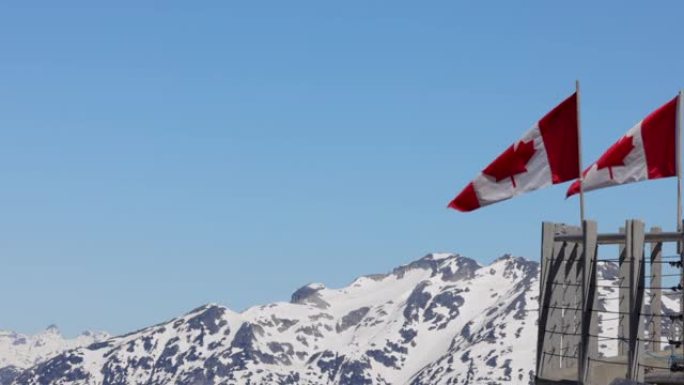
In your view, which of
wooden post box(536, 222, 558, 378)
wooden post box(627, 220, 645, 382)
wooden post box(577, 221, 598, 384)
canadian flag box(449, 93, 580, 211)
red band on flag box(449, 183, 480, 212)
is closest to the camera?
wooden post box(627, 220, 645, 382)

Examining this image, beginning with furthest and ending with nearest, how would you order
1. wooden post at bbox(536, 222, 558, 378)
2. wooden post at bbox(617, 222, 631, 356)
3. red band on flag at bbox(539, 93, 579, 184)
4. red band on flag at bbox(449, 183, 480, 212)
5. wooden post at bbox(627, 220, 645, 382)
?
red band on flag at bbox(449, 183, 480, 212), red band on flag at bbox(539, 93, 579, 184), wooden post at bbox(536, 222, 558, 378), wooden post at bbox(617, 222, 631, 356), wooden post at bbox(627, 220, 645, 382)

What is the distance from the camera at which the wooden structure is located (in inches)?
1054

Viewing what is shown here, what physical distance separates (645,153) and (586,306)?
21.1 ft

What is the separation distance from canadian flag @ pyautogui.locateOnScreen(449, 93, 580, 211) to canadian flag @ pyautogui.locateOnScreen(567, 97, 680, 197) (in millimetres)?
2030

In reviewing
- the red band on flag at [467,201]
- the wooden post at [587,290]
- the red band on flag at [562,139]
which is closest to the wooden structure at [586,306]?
the wooden post at [587,290]

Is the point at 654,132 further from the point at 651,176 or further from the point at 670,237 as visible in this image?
the point at 670,237

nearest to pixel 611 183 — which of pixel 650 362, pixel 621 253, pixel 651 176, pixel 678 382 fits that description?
pixel 651 176

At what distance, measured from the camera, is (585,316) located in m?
27.1

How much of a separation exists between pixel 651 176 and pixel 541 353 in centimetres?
609

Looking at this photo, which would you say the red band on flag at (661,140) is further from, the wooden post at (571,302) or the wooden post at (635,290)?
the wooden post at (635,290)

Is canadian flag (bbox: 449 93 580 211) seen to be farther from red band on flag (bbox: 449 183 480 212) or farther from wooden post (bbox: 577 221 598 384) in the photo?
wooden post (bbox: 577 221 598 384)

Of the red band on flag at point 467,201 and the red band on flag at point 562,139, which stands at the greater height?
the red band on flag at point 562,139

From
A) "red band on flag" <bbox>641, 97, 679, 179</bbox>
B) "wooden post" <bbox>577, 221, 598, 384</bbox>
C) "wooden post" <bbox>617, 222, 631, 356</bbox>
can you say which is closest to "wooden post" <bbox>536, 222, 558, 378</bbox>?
"wooden post" <bbox>577, 221, 598, 384</bbox>

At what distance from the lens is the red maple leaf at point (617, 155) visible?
1272 inches
